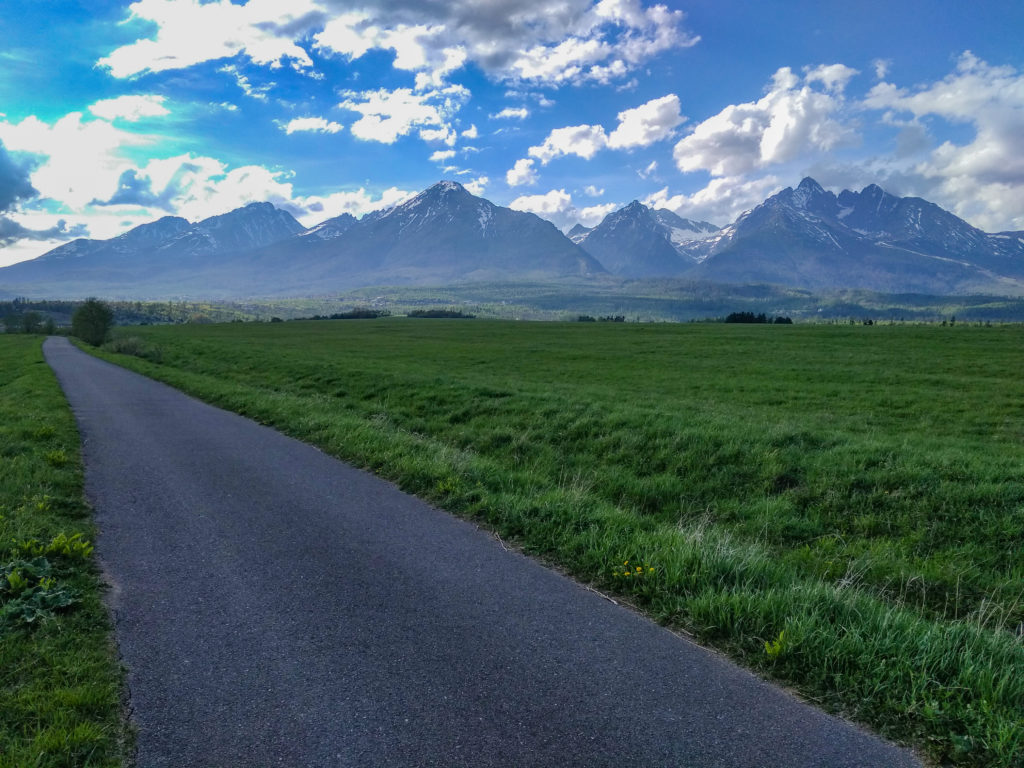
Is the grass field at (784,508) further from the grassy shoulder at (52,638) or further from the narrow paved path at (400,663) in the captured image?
the grassy shoulder at (52,638)

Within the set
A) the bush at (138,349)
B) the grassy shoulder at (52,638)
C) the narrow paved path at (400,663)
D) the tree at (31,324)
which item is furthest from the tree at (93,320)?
the narrow paved path at (400,663)

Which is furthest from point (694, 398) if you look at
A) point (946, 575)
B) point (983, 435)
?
point (946, 575)

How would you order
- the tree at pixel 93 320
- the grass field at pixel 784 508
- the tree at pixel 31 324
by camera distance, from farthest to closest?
the tree at pixel 31 324 → the tree at pixel 93 320 → the grass field at pixel 784 508

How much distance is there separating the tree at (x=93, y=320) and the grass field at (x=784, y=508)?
80.2 metres

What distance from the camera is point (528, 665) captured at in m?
5.15

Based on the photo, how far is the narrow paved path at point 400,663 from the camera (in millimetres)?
4152

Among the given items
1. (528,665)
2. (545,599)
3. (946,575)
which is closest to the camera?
(528,665)

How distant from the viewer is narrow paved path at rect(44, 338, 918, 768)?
4152mm

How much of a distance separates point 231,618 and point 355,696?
206 centimetres

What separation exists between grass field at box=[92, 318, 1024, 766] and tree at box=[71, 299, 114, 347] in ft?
263

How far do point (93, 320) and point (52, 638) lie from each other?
339ft

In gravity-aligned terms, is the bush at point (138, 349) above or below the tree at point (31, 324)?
below

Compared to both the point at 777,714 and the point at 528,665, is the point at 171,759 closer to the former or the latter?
the point at 528,665

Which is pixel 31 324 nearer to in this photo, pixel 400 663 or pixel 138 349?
pixel 138 349
